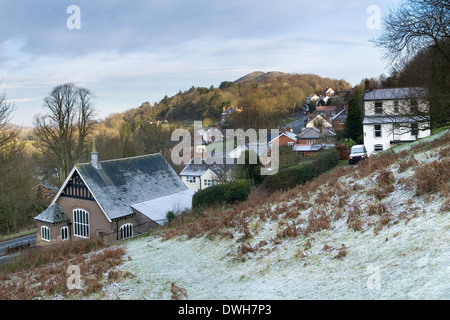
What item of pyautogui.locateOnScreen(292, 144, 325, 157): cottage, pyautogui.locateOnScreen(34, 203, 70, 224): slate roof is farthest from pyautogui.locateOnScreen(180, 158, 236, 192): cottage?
pyautogui.locateOnScreen(34, 203, 70, 224): slate roof

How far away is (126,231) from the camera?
29688mm

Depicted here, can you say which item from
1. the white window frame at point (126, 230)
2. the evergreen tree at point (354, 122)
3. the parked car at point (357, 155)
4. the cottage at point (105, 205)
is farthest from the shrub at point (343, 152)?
the white window frame at point (126, 230)

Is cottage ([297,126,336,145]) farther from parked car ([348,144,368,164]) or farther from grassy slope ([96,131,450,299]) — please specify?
grassy slope ([96,131,450,299])

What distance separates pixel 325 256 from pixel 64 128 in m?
41.7

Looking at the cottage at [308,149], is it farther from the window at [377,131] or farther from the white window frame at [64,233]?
the white window frame at [64,233]

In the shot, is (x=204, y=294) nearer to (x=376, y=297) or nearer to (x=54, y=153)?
(x=376, y=297)

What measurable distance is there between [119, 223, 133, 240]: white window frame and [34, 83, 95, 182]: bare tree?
687 inches

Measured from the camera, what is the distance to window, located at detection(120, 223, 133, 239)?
96.2ft

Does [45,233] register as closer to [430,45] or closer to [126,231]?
[126,231]

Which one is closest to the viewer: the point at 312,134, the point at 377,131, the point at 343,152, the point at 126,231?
the point at 126,231

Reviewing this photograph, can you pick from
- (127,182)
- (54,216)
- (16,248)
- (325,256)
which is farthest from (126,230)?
(325,256)

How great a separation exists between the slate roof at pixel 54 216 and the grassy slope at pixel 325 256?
1951cm

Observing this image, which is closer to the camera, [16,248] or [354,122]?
[16,248]

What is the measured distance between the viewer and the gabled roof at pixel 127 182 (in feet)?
98.0
